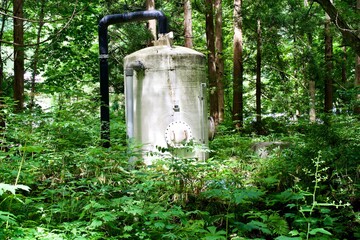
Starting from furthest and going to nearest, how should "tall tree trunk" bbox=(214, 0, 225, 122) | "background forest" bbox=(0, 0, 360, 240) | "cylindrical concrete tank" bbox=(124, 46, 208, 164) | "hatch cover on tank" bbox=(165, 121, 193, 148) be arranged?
"tall tree trunk" bbox=(214, 0, 225, 122), "cylindrical concrete tank" bbox=(124, 46, 208, 164), "hatch cover on tank" bbox=(165, 121, 193, 148), "background forest" bbox=(0, 0, 360, 240)

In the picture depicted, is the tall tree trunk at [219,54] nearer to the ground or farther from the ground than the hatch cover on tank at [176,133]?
farther from the ground

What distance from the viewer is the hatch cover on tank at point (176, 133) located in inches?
Answer: 255

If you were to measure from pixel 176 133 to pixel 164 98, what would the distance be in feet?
2.23

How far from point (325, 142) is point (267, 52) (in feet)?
30.7

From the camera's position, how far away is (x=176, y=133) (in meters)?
6.49

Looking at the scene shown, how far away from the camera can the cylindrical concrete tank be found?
6.60 meters

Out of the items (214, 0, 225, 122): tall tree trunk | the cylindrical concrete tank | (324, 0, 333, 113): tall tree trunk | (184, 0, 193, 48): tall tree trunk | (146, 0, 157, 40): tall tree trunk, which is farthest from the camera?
(214, 0, 225, 122): tall tree trunk

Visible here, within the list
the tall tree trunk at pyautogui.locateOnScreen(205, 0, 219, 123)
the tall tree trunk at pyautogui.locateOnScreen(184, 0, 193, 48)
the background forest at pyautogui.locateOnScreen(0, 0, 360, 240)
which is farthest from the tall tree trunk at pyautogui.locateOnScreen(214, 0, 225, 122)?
the tall tree trunk at pyautogui.locateOnScreen(184, 0, 193, 48)

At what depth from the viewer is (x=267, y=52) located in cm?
→ 1352

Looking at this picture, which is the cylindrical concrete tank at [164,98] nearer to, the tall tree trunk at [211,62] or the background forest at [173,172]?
the background forest at [173,172]

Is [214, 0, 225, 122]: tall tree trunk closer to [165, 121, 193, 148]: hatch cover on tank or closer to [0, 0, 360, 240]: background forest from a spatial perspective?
[0, 0, 360, 240]: background forest

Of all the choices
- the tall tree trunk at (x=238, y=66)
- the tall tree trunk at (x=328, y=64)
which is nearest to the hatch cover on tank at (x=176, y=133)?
the tall tree trunk at (x=238, y=66)

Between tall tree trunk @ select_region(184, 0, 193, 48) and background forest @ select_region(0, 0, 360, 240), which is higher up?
tall tree trunk @ select_region(184, 0, 193, 48)

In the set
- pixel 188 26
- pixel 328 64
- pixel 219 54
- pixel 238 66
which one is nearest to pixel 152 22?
pixel 188 26
